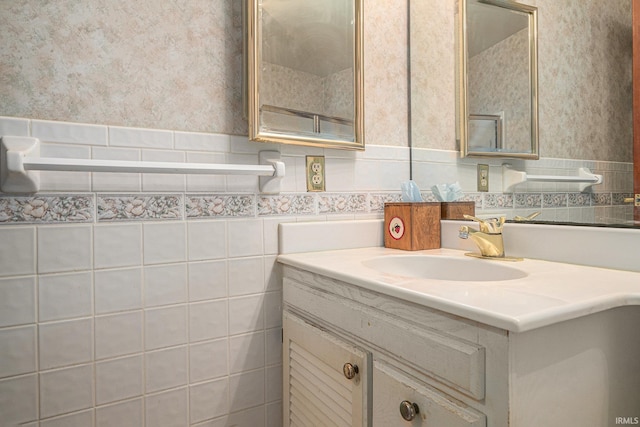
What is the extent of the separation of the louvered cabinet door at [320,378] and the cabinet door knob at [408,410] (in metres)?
0.12

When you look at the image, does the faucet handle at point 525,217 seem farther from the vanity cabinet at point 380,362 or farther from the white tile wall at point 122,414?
the white tile wall at point 122,414

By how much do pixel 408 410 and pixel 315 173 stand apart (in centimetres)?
75

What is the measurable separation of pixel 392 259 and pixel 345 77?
61cm

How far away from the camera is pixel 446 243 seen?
1278mm

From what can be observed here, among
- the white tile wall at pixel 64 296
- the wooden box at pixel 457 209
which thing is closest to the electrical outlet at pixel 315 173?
the wooden box at pixel 457 209

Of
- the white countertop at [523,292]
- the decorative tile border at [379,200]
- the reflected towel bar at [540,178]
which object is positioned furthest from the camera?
the decorative tile border at [379,200]

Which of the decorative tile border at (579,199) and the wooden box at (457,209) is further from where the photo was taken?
the wooden box at (457,209)

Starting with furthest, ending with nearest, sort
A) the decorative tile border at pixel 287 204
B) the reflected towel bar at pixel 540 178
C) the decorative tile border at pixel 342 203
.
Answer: the decorative tile border at pixel 342 203 → the decorative tile border at pixel 287 204 → the reflected towel bar at pixel 540 178

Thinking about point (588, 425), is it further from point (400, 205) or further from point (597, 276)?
point (400, 205)

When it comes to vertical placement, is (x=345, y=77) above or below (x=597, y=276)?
above

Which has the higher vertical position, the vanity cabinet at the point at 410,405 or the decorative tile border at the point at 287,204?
the decorative tile border at the point at 287,204

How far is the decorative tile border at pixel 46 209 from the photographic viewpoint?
2.79ft

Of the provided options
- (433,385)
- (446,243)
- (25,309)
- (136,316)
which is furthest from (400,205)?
(25,309)

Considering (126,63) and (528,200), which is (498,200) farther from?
(126,63)
